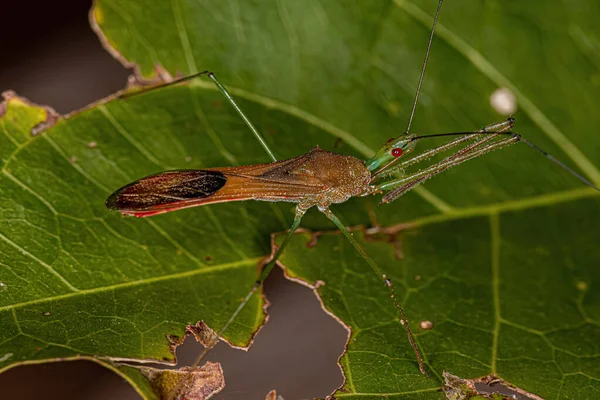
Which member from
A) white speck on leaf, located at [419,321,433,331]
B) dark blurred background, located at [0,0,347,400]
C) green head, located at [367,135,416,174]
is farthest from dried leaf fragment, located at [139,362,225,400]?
green head, located at [367,135,416,174]

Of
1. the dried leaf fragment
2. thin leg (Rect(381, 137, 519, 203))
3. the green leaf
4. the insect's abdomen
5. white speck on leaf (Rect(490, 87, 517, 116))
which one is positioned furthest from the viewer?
white speck on leaf (Rect(490, 87, 517, 116))

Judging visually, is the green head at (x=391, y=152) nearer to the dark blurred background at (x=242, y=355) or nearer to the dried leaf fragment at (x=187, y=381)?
the dark blurred background at (x=242, y=355)

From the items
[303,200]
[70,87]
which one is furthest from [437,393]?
[70,87]

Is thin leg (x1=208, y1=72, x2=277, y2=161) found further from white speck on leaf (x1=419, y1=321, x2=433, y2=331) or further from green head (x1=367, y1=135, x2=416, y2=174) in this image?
white speck on leaf (x1=419, y1=321, x2=433, y2=331)

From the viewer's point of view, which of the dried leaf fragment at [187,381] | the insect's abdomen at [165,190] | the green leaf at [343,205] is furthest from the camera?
the insect's abdomen at [165,190]

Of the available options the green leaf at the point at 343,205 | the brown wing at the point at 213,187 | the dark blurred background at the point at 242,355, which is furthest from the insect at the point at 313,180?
the dark blurred background at the point at 242,355

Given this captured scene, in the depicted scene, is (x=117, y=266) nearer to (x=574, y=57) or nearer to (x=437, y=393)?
(x=437, y=393)

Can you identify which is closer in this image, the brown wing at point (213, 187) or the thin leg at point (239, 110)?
the brown wing at point (213, 187)
